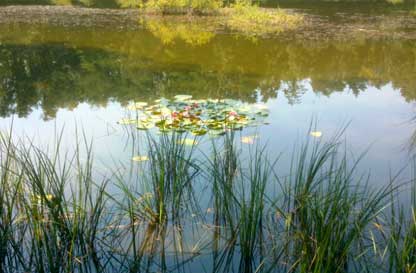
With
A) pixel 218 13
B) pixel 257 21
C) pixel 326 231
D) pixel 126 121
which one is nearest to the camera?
pixel 326 231

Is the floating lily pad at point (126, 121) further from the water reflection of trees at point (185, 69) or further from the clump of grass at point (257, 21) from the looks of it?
the clump of grass at point (257, 21)

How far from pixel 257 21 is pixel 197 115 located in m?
7.47

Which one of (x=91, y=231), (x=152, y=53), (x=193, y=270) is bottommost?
(x=193, y=270)

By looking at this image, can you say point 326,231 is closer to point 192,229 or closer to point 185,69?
A: point 192,229

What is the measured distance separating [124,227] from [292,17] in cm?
995

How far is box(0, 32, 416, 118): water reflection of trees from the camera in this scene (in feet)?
16.9

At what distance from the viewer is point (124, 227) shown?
2271mm

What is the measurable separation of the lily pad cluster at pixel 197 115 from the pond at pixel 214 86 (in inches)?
2.4

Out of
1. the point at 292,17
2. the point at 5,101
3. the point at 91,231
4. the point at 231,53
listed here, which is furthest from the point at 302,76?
the point at 292,17

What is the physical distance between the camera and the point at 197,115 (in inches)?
157

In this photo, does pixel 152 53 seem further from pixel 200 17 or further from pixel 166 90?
pixel 200 17

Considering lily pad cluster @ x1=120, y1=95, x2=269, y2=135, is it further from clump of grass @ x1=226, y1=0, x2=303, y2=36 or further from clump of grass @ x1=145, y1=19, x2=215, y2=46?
clump of grass @ x1=226, y1=0, x2=303, y2=36

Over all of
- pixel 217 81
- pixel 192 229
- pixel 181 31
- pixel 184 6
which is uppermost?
pixel 184 6

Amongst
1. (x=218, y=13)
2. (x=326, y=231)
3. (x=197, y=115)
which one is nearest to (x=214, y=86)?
(x=197, y=115)
